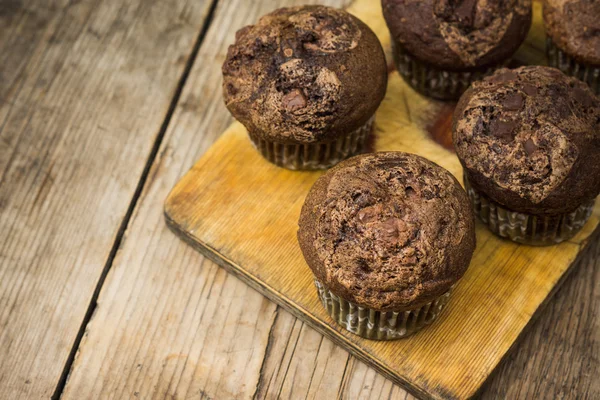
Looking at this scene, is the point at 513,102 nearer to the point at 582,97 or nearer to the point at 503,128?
the point at 503,128

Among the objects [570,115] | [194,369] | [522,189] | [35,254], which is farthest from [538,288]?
[35,254]

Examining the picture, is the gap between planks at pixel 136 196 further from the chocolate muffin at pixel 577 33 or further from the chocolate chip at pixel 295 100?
the chocolate muffin at pixel 577 33

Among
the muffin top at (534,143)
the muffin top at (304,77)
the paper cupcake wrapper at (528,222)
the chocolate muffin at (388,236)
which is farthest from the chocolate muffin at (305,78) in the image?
the paper cupcake wrapper at (528,222)

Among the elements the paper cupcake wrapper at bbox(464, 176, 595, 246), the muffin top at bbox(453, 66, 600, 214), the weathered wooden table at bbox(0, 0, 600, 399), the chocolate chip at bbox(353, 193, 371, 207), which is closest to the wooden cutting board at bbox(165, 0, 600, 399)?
the paper cupcake wrapper at bbox(464, 176, 595, 246)

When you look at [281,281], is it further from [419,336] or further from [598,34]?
[598,34]

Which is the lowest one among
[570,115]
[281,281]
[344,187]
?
[281,281]
